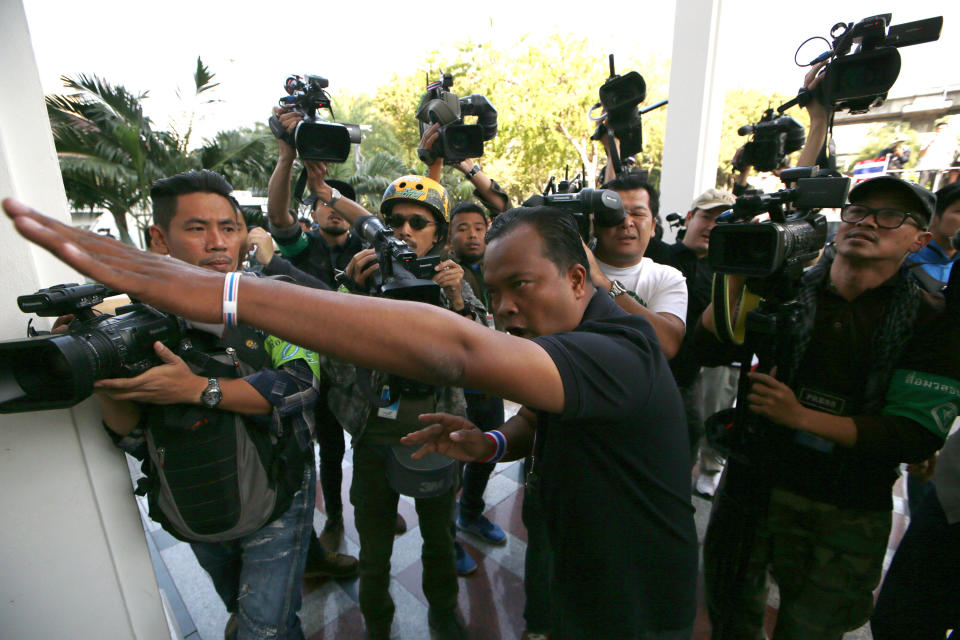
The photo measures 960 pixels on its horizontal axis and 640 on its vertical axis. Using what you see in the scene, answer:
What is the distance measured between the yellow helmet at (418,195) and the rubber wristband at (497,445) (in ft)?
3.86

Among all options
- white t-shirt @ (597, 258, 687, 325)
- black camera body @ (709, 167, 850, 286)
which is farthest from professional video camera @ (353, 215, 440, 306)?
white t-shirt @ (597, 258, 687, 325)

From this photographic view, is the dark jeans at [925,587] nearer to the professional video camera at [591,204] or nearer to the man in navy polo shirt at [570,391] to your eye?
the man in navy polo shirt at [570,391]

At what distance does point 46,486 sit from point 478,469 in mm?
2106

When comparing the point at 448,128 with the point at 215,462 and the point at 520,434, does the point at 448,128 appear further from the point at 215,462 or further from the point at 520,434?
the point at 215,462

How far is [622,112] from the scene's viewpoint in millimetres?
3148

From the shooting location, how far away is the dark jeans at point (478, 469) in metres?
2.85

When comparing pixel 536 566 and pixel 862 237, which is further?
pixel 536 566

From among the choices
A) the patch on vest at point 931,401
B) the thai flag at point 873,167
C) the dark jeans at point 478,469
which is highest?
the thai flag at point 873,167

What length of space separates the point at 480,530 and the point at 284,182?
2.45 meters

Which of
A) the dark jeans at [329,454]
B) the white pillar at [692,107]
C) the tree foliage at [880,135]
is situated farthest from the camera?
the tree foliage at [880,135]

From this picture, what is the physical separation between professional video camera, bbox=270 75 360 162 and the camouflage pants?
2.33 m

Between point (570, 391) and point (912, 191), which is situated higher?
point (912, 191)

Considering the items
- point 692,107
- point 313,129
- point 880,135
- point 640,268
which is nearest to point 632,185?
point 640,268

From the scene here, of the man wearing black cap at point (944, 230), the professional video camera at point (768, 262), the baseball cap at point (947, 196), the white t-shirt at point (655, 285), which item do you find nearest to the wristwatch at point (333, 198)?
the white t-shirt at point (655, 285)
